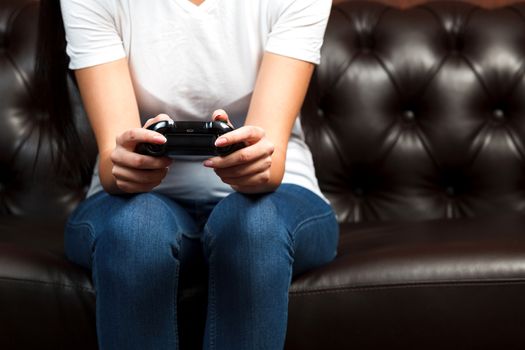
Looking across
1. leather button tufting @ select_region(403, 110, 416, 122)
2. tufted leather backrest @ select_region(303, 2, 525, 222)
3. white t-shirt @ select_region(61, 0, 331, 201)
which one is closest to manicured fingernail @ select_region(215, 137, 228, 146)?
white t-shirt @ select_region(61, 0, 331, 201)

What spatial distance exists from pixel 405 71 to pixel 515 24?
244 millimetres

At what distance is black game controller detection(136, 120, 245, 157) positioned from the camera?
0.84m

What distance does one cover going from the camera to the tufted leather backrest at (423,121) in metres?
1.49

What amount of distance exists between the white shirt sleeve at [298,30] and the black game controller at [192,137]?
9.1 inches

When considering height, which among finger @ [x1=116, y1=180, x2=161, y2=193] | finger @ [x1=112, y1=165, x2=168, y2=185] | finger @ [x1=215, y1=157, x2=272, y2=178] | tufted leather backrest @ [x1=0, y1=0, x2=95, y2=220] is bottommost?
tufted leather backrest @ [x1=0, y1=0, x2=95, y2=220]

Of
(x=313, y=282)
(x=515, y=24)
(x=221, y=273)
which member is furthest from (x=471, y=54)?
(x=221, y=273)

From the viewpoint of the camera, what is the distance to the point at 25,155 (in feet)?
4.93

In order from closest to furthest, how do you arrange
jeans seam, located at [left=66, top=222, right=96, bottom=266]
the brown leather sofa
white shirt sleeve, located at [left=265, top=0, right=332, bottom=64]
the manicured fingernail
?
the manicured fingernail, jeans seam, located at [left=66, top=222, right=96, bottom=266], white shirt sleeve, located at [left=265, top=0, right=332, bottom=64], the brown leather sofa

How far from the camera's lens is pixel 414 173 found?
150cm

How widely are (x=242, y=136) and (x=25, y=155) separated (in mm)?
797

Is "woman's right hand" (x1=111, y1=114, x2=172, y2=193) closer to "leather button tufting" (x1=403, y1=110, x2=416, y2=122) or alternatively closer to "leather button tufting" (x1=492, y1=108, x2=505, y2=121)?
"leather button tufting" (x1=403, y1=110, x2=416, y2=122)

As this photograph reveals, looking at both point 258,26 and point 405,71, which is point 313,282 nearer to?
point 258,26

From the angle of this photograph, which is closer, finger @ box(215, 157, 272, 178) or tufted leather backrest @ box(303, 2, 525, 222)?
finger @ box(215, 157, 272, 178)

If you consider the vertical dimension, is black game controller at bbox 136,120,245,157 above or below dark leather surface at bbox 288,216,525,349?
above
